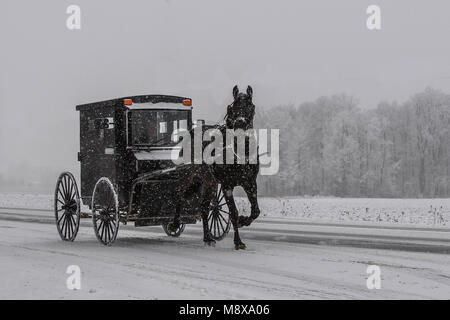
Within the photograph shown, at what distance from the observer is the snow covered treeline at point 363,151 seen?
199ft

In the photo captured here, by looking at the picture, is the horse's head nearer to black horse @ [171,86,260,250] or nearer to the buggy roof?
black horse @ [171,86,260,250]

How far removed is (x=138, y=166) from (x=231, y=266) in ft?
12.4

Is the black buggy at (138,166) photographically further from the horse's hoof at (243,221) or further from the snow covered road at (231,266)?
the horse's hoof at (243,221)

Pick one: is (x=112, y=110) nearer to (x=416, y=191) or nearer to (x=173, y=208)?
(x=173, y=208)

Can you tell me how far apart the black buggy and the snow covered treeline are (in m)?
49.0

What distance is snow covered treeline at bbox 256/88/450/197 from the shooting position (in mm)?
60781

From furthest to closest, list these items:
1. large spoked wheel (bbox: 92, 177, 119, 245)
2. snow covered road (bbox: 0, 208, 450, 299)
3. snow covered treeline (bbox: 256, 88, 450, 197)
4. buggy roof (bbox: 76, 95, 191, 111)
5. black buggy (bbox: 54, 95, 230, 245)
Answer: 1. snow covered treeline (bbox: 256, 88, 450, 197)
2. buggy roof (bbox: 76, 95, 191, 111)
3. black buggy (bbox: 54, 95, 230, 245)
4. large spoked wheel (bbox: 92, 177, 119, 245)
5. snow covered road (bbox: 0, 208, 450, 299)

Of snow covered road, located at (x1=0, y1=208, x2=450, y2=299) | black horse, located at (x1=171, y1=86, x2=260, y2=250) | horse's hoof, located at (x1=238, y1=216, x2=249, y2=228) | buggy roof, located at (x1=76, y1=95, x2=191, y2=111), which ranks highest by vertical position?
buggy roof, located at (x1=76, y1=95, x2=191, y2=111)

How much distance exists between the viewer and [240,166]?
32.4 feet

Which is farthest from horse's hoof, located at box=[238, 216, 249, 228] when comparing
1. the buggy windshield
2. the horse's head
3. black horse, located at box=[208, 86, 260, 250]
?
the buggy windshield

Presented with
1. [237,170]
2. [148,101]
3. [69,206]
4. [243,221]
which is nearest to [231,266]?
[243,221]
